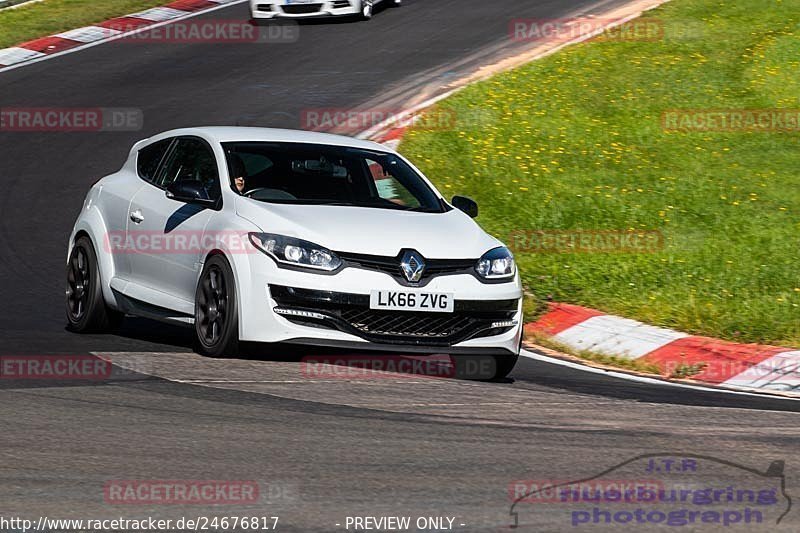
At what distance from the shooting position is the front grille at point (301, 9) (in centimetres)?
2473

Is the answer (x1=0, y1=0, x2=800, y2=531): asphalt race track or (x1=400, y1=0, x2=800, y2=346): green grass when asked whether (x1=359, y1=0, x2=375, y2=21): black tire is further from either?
(x1=0, y1=0, x2=800, y2=531): asphalt race track

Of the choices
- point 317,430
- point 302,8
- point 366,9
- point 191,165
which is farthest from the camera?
point 366,9

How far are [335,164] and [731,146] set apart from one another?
8.81 metres

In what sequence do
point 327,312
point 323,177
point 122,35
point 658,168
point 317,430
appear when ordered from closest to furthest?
point 317,430 < point 327,312 < point 323,177 < point 658,168 < point 122,35

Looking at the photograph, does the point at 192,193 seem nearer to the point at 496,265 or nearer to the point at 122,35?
the point at 496,265

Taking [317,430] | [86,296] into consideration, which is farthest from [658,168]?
[317,430]

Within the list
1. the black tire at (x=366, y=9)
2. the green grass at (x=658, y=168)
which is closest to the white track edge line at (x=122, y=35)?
the black tire at (x=366, y=9)

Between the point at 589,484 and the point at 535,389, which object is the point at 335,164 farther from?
the point at 589,484

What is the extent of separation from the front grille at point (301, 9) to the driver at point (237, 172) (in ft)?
49.9

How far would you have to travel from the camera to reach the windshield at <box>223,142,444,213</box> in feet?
31.9

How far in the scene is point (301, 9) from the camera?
81.7 feet

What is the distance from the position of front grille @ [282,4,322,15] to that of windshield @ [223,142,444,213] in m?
14.6

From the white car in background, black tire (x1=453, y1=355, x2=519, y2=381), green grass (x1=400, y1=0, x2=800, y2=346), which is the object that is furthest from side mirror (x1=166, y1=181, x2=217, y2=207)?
the white car in background

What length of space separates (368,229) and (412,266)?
0.39 m
